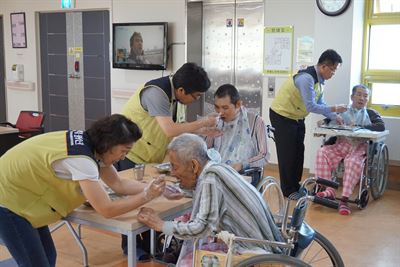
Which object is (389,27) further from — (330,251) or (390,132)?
(330,251)

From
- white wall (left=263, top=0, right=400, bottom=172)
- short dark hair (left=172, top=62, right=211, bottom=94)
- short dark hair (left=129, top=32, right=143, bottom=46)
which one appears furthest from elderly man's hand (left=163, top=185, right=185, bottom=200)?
short dark hair (left=129, top=32, right=143, bottom=46)

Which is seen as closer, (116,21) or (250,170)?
(250,170)

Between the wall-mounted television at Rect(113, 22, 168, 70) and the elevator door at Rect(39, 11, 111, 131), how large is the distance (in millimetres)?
357

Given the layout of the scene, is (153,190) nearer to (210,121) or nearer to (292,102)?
(210,121)

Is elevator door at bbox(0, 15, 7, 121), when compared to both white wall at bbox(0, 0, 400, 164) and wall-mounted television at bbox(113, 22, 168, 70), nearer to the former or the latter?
white wall at bbox(0, 0, 400, 164)

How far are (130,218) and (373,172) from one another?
10.3 feet

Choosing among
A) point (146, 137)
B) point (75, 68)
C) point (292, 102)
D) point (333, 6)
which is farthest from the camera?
point (75, 68)

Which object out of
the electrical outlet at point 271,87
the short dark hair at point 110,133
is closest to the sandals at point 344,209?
the electrical outlet at point 271,87

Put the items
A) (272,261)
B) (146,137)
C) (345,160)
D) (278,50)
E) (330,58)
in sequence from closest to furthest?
(272,261), (146,137), (330,58), (345,160), (278,50)

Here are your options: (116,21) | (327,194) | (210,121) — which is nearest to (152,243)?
(210,121)

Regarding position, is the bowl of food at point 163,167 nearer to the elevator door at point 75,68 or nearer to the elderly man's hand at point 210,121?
the elderly man's hand at point 210,121

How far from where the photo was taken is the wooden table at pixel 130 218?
6.80ft

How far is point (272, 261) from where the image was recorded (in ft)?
6.18

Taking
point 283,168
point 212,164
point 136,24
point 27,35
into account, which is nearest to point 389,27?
point 283,168
